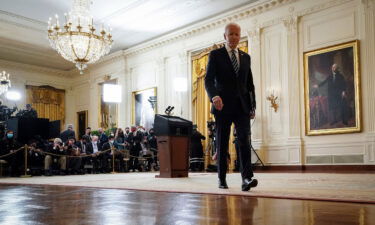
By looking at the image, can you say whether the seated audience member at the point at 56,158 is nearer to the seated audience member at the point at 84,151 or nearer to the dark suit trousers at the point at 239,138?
the seated audience member at the point at 84,151

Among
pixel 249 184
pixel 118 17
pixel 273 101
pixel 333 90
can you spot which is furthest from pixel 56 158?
pixel 249 184

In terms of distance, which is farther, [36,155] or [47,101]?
[47,101]

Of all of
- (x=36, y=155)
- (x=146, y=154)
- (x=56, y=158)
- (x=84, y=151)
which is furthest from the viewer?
(x=146, y=154)

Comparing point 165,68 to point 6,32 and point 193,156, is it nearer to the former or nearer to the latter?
point 193,156

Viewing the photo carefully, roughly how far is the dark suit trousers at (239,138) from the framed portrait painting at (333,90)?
5.79 metres

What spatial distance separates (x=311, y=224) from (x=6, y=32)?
12301mm

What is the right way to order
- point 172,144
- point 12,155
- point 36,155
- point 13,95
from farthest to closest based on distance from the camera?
point 13,95
point 36,155
point 12,155
point 172,144

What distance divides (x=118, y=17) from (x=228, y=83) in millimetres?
8698

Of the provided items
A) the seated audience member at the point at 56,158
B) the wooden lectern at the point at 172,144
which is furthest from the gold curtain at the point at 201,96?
the wooden lectern at the point at 172,144

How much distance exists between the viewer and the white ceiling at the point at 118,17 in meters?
10.1

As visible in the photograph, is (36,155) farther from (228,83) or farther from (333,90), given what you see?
(228,83)

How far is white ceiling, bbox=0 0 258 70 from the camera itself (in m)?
10.1

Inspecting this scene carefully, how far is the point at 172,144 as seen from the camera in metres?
5.74

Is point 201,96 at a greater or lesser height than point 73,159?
greater
